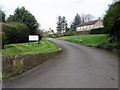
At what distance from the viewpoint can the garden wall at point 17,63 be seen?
4617mm

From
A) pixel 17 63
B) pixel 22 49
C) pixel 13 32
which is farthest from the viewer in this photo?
pixel 13 32

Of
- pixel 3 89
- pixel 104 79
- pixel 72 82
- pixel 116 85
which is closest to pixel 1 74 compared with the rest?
pixel 3 89

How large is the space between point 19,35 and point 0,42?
4723 mm

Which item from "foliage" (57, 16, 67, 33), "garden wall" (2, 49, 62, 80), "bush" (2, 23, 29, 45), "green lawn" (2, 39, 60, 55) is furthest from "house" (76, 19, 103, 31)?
"garden wall" (2, 49, 62, 80)

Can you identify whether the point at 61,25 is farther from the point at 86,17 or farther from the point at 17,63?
the point at 17,63

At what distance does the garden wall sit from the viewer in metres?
4.62

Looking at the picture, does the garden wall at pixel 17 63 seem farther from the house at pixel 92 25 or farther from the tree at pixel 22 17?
the house at pixel 92 25

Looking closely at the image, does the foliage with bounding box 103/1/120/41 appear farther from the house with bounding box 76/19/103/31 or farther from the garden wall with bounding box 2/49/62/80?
the house with bounding box 76/19/103/31

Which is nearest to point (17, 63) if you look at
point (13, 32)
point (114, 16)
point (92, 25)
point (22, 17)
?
point (13, 32)

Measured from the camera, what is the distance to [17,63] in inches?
198

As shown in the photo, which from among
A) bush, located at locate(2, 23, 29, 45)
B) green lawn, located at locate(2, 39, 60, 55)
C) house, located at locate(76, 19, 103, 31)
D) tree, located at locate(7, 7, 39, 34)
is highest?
house, located at locate(76, 19, 103, 31)

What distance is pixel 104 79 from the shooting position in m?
4.12

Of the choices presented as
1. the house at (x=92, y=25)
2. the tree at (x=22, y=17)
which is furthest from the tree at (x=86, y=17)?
the tree at (x=22, y=17)

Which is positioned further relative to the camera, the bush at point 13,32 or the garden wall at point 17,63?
the bush at point 13,32
